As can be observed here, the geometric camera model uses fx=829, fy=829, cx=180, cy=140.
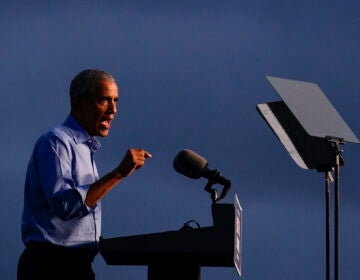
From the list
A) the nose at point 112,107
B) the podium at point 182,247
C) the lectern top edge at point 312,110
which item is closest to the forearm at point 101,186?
the podium at point 182,247

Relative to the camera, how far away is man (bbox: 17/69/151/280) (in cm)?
334

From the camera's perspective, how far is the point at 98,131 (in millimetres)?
3701

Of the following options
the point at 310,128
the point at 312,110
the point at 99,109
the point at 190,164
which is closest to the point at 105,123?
the point at 99,109

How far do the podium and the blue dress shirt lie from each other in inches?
9.6

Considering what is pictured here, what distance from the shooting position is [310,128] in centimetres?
414

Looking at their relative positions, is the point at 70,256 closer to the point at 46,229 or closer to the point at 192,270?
the point at 46,229

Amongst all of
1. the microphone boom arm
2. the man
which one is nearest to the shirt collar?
the man

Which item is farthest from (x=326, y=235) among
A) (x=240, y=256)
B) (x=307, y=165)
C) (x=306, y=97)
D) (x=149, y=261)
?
(x=149, y=261)

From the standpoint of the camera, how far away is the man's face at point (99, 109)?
12.0ft

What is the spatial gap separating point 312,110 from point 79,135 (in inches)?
51.5

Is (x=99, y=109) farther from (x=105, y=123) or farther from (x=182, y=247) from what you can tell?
(x=182, y=247)

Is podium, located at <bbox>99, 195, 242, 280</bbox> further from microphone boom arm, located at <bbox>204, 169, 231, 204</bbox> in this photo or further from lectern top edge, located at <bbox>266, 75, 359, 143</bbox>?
lectern top edge, located at <bbox>266, 75, 359, 143</bbox>

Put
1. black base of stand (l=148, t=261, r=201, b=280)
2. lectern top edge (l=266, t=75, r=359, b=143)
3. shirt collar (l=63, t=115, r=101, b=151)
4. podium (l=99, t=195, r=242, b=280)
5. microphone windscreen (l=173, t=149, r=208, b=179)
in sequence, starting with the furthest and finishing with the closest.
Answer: lectern top edge (l=266, t=75, r=359, b=143), shirt collar (l=63, t=115, r=101, b=151), microphone windscreen (l=173, t=149, r=208, b=179), black base of stand (l=148, t=261, r=201, b=280), podium (l=99, t=195, r=242, b=280)

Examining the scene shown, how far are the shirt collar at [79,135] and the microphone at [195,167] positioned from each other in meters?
0.42
